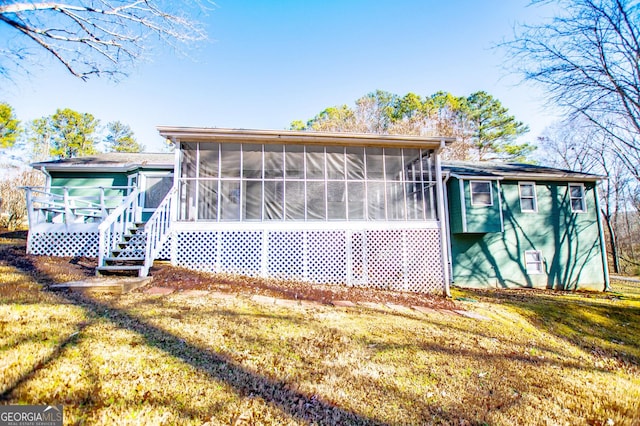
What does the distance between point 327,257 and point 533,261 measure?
9.49 meters

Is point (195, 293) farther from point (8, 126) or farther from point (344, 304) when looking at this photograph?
point (8, 126)

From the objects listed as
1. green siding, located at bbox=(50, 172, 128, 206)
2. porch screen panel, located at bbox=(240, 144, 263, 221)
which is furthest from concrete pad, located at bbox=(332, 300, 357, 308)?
green siding, located at bbox=(50, 172, 128, 206)

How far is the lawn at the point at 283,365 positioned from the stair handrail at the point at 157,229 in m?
1.59

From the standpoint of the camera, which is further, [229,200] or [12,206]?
[12,206]

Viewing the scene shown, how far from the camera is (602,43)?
808 centimetres

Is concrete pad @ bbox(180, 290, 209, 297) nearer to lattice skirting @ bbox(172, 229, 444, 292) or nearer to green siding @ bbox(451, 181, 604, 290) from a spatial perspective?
lattice skirting @ bbox(172, 229, 444, 292)

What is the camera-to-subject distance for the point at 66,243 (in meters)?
7.95

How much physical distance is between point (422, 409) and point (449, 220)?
1016 centimetres

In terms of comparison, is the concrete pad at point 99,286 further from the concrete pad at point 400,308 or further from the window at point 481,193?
the window at point 481,193

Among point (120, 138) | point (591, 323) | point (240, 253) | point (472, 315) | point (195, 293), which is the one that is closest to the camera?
point (195, 293)

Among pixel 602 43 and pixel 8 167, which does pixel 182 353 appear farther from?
pixel 8 167

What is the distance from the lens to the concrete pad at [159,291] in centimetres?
492

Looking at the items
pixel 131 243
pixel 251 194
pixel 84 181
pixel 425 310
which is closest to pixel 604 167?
pixel 425 310

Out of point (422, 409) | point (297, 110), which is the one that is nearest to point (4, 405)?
point (422, 409)
